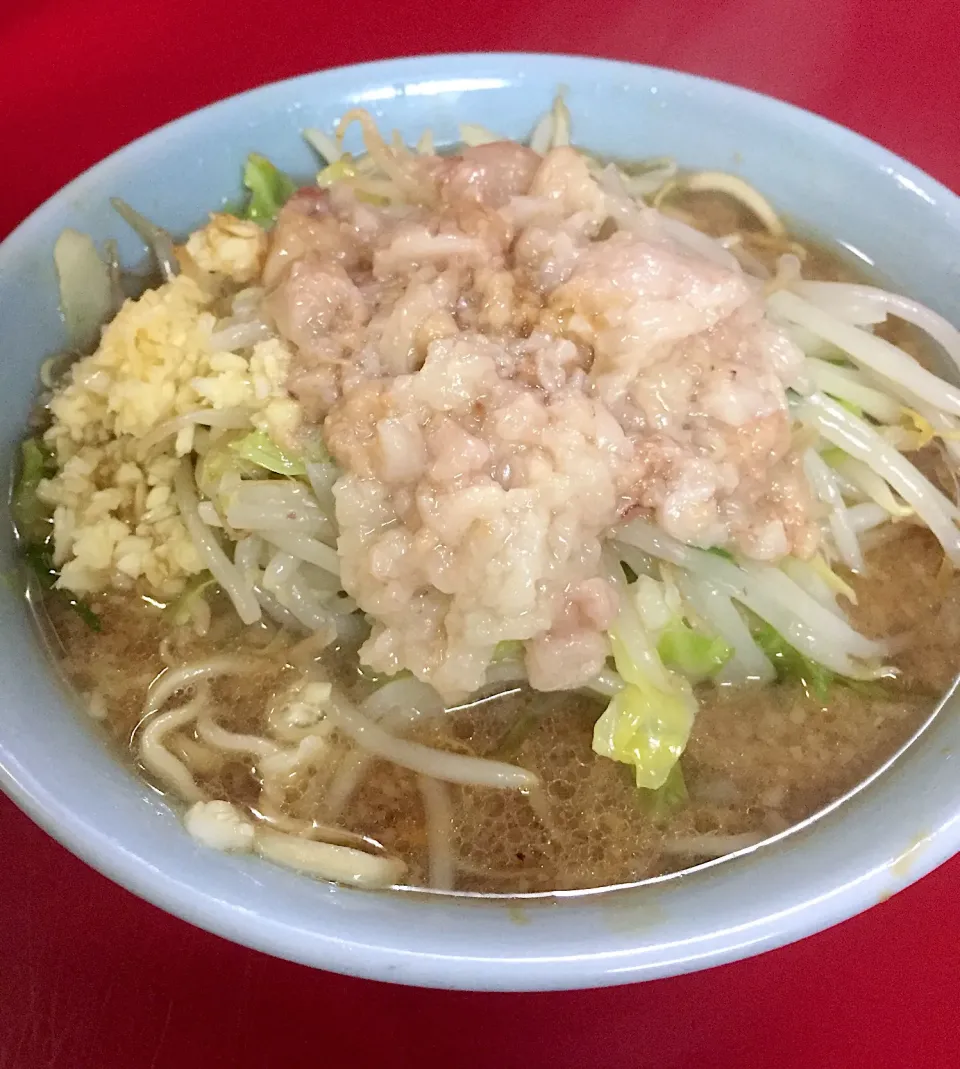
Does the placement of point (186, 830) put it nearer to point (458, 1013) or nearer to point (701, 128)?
point (458, 1013)

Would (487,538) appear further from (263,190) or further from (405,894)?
(263,190)

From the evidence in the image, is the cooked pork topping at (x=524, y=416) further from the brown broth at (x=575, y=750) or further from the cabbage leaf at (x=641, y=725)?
the brown broth at (x=575, y=750)

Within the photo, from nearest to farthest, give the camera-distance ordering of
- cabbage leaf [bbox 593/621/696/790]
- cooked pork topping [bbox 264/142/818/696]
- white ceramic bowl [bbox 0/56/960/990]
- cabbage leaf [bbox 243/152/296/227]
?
white ceramic bowl [bbox 0/56/960/990]
cooked pork topping [bbox 264/142/818/696]
cabbage leaf [bbox 593/621/696/790]
cabbage leaf [bbox 243/152/296/227]

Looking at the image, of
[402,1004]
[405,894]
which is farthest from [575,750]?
[402,1004]

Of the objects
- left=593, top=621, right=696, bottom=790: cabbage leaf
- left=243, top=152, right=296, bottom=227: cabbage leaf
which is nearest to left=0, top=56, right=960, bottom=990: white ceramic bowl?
left=243, top=152, right=296, bottom=227: cabbage leaf

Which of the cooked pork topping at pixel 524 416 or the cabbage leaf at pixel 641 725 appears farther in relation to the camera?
the cabbage leaf at pixel 641 725

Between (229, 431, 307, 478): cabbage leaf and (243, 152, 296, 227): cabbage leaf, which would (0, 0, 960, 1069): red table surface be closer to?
(229, 431, 307, 478): cabbage leaf

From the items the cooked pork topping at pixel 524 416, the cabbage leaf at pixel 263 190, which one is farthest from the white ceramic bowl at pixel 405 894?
the cooked pork topping at pixel 524 416

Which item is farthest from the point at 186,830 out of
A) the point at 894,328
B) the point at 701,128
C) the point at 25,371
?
the point at 701,128

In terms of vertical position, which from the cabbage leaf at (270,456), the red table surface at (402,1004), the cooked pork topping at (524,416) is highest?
the cooked pork topping at (524,416)
